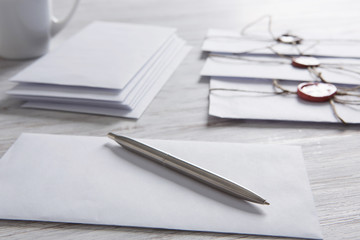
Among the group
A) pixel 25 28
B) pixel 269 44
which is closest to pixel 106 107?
pixel 25 28

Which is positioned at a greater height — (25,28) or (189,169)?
(25,28)

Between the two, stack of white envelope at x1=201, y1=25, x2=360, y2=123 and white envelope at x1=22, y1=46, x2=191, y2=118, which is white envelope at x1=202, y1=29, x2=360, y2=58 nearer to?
stack of white envelope at x1=201, y1=25, x2=360, y2=123

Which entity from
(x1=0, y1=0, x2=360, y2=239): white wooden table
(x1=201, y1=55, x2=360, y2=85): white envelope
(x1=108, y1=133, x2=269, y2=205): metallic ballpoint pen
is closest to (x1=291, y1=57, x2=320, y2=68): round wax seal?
(x1=201, y1=55, x2=360, y2=85): white envelope

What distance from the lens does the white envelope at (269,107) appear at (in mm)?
588

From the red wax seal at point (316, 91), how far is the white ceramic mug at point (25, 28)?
0.47 metres

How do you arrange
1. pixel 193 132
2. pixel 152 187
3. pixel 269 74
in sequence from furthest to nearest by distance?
pixel 269 74 → pixel 193 132 → pixel 152 187

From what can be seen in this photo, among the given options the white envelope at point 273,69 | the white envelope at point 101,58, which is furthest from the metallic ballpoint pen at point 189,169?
the white envelope at point 273,69

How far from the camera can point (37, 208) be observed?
424 millimetres

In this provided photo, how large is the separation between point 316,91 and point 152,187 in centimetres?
32

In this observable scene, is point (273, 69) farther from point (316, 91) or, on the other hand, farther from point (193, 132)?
point (193, 132)

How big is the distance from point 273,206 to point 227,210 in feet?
0.15

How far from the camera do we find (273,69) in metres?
0.72

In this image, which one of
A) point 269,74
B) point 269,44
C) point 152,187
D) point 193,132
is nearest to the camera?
point 152,187

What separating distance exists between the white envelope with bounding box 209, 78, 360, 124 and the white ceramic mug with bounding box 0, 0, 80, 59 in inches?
13.5
